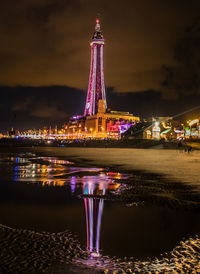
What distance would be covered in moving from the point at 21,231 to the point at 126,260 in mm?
2131

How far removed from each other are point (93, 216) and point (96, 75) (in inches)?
5409

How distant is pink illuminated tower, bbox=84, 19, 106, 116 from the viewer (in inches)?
5438

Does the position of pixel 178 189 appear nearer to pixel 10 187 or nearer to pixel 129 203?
pixel 129 203

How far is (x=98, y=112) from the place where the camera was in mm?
152125

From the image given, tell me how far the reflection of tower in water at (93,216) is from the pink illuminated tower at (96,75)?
433ft

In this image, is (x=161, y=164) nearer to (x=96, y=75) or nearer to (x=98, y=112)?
(x=96, y=75)

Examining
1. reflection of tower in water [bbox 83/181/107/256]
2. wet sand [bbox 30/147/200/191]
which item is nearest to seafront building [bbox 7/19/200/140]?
wet sand [bbox 30/147/200/191]

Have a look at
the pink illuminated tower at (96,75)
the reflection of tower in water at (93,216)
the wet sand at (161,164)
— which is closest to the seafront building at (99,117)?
the pink illuminated tower at (96,75)

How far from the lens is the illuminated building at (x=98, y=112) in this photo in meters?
139

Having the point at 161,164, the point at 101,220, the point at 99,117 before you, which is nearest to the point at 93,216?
the point at 101,220

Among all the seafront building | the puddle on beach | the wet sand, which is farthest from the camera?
the seafront building

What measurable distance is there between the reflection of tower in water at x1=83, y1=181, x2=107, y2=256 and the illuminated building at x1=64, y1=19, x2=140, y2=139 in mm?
121774

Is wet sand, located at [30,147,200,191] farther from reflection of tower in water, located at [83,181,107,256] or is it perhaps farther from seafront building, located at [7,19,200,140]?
seafront building, located at [7,19,200,140]

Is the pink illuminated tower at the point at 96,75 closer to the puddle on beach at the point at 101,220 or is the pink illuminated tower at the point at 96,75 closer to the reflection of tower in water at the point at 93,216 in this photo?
the reflection of tower in water at the point at 93,216
